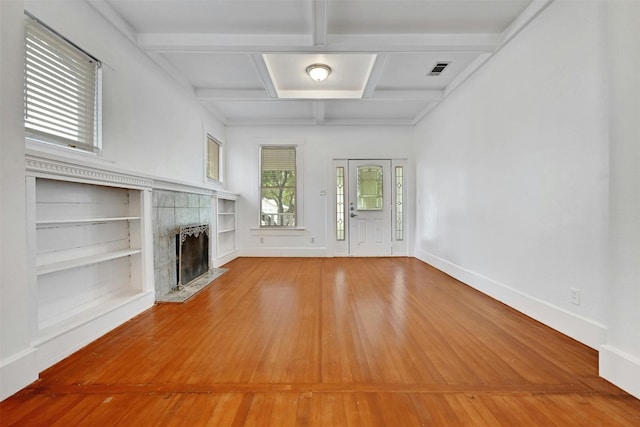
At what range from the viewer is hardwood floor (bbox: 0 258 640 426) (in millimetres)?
1331

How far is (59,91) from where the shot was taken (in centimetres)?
202

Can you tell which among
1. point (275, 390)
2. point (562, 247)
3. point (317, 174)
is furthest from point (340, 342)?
point (317, 174)

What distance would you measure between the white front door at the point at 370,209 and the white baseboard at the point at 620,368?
13.5 ft

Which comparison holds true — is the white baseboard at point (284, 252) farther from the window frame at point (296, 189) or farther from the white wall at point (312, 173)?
the window frame at point (296, 189)

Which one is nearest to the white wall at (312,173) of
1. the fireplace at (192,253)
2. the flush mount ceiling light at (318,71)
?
the fireplace at (192,253)

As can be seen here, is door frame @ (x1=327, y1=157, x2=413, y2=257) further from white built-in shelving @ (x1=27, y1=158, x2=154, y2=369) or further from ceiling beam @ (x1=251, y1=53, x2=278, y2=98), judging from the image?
white built-in shelving @ (x1=27, y1=158, x2=154, y2=369)

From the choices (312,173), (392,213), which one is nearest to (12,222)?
(312,173)

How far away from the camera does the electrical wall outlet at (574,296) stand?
2.07 metres

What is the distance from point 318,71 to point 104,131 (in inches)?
95.7

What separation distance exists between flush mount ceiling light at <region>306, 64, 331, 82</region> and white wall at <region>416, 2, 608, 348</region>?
1.87 m

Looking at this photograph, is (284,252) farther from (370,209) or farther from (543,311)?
(543,311)

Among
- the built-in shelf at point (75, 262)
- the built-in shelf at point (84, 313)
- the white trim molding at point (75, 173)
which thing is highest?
the white trim molding at point (75, 173)

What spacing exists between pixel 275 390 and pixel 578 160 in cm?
266

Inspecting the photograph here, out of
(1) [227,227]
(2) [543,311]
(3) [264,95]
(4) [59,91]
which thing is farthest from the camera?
(1) [227,227]
